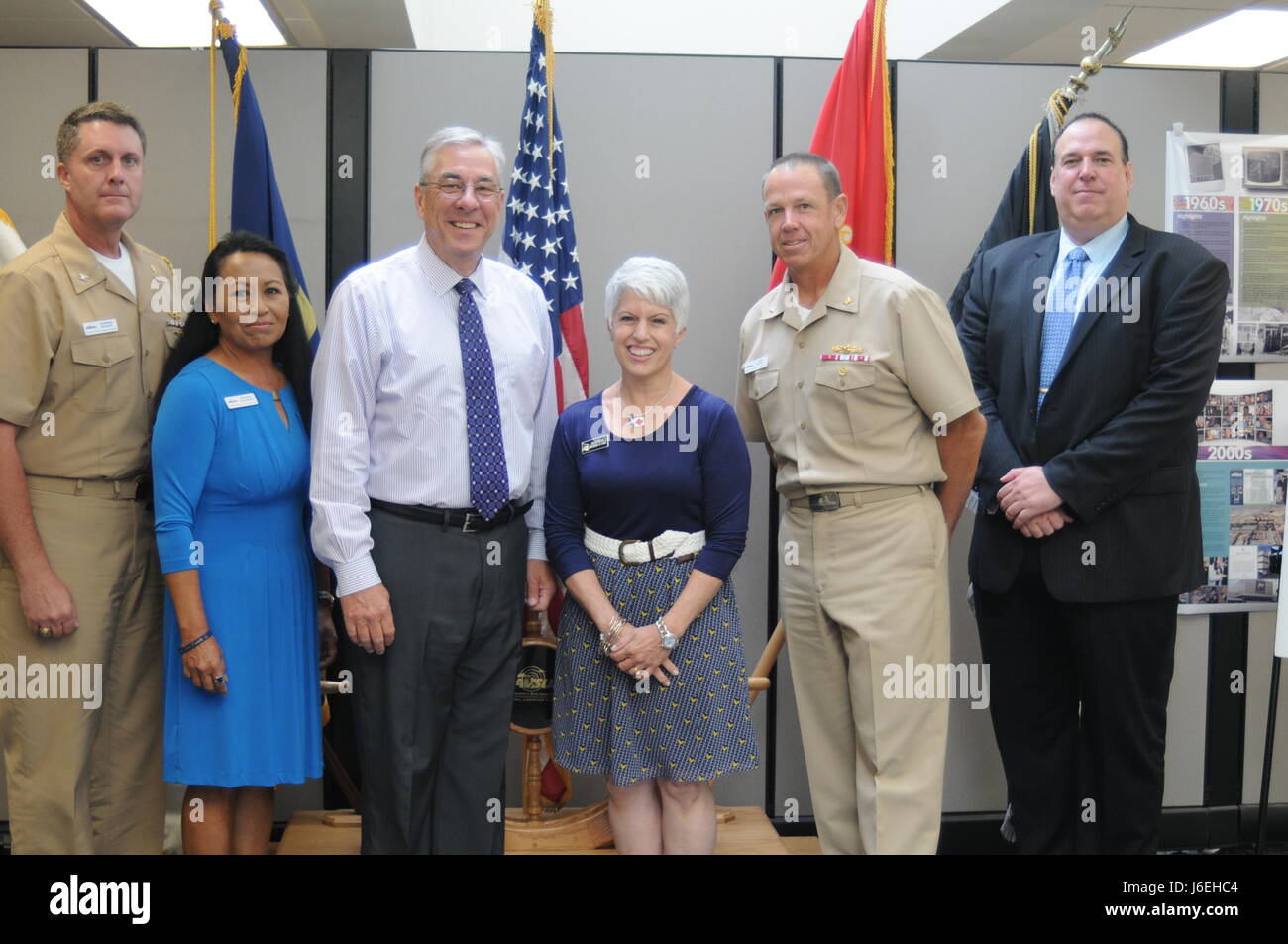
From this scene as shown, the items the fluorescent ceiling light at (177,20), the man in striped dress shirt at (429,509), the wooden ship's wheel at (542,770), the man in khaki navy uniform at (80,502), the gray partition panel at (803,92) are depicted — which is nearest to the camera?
the man in striped dress shirt at (429,509)

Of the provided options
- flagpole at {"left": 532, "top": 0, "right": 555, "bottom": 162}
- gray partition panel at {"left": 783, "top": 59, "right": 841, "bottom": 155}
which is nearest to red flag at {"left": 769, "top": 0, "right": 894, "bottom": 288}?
gray partition panel at {"left": 783, "top": 59, "right": 841, "bottom": 155}

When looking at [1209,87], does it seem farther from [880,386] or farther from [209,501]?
[209,501]

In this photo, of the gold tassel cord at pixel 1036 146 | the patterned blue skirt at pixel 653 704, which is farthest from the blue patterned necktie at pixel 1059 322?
the patterned blue skirt at pixel 653 704

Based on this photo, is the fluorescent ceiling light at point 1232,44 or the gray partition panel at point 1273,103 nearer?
the gray partition panel at point 1273,103

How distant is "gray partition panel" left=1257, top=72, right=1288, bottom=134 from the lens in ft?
10.5

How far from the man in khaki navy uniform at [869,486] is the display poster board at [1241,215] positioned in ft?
4.54

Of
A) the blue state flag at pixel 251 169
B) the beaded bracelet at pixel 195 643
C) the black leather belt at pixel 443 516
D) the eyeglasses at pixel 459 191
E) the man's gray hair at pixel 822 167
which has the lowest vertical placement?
the beaded bracelet at pixel 195 643

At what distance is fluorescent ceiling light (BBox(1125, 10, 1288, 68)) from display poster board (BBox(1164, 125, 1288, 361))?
247 cm

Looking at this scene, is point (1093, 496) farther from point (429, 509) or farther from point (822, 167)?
point (429, 509)

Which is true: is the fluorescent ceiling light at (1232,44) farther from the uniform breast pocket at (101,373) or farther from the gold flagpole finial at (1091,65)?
the uniform breast pocket at (101,373)

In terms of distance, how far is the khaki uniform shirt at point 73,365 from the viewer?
2.24 m

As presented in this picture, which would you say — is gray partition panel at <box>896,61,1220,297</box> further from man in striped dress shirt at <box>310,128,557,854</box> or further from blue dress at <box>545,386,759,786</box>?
man in striped dress shirt at <box>310,128,557,854</box>

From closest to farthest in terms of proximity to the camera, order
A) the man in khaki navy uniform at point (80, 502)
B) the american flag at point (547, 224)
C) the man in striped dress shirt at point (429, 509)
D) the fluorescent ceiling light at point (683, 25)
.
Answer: the man in striped dress shirt at point (429, 509), the man in khaki navy uniform at point (80, 502), the american flag at point (547, 224), the fluorescent ceiling light at point (683, 25)

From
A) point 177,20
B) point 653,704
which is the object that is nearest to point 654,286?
point 653,704
